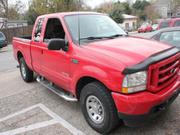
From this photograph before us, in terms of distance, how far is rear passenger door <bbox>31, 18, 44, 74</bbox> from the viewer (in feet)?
17.5

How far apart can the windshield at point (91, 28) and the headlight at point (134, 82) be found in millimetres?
1401

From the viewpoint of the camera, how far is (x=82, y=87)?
409cm

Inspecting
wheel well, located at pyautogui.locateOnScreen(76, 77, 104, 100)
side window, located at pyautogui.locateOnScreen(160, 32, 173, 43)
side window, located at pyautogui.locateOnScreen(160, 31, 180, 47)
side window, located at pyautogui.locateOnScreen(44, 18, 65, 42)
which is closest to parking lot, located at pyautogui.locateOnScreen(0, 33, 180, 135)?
wheel well, located at pyautogui.locateOnScreen(76, 77, 104, 100)

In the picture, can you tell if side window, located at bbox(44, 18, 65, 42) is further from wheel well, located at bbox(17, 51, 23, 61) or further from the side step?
wheel well, located at bbox(17, 51, 23, 61)

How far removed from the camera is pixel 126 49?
3574 mm

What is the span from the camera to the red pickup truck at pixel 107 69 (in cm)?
312

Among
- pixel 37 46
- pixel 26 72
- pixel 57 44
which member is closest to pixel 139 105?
pixel 57 44

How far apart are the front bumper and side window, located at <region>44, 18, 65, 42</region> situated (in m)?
2.12

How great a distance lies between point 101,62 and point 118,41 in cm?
88

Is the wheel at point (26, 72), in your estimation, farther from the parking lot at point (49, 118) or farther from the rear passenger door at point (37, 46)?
the rear passenger door at point (37, 46)

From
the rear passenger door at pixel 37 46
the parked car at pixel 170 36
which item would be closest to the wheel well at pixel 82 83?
the rear passenger door at pixel 37 46

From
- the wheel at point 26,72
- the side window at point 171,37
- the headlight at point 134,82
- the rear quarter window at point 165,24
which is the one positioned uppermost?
the rear quarter window at point 165,24

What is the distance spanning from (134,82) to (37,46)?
9.91 feet

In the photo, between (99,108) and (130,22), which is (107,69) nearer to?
(99,108)
